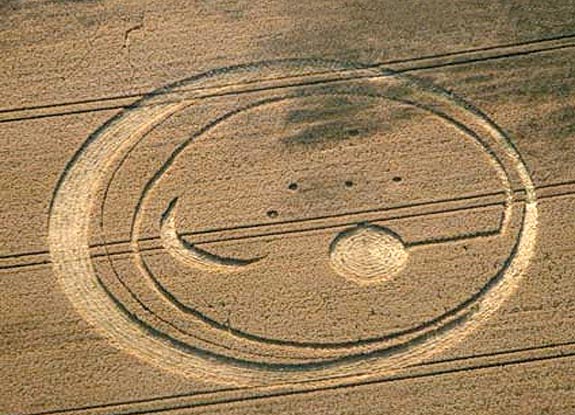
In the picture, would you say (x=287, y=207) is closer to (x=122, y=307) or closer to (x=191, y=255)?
(x=191, y=255)

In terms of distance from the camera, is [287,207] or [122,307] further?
[287,207]

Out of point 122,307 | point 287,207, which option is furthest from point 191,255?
point 287,207

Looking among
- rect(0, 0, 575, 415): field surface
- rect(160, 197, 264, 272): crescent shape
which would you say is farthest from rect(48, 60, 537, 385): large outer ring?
rect(160, 197, 264, 272): crescent shape

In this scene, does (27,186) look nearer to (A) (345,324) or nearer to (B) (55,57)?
(B) (55,57)

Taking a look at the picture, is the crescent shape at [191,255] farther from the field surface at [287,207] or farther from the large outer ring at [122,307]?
the large outer ring at [122,307]

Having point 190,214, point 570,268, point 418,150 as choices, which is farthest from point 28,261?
point 570,268
